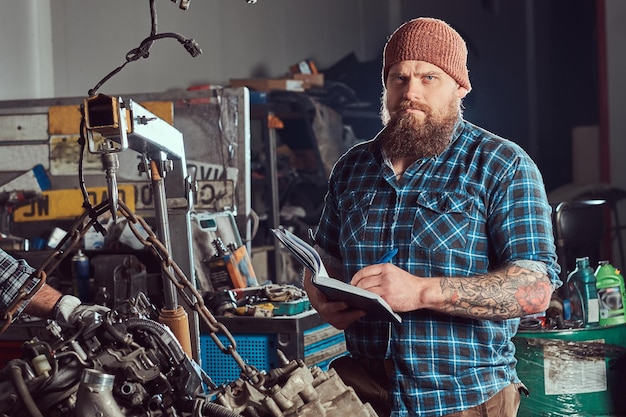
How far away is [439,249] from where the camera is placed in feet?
6.16

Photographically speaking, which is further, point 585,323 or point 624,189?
point 624,189

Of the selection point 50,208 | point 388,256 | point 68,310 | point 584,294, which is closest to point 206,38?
point 50,208

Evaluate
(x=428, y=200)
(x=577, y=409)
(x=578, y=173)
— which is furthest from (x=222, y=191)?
(x=578, y=173)

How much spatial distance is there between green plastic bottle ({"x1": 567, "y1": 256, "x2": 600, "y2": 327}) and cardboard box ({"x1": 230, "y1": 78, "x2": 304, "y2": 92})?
320cm

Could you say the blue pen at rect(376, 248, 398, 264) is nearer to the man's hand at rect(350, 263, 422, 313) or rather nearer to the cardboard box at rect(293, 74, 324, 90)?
the man's hand at rect(350, 263, 422, 313)

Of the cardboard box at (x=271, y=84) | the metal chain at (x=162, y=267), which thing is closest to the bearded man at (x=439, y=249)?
the metal chain at (x=162, y=267)

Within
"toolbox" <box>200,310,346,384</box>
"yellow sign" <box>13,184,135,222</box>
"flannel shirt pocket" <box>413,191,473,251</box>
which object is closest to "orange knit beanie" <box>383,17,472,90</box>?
"flannel shirt pocket" <box>413,191,473,251</box>

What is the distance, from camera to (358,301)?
1.73 meters

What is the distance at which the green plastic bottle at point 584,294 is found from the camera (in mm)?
3539

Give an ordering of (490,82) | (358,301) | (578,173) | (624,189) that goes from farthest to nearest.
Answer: (490,82) < (578,173) < (624,189) < (358,301)

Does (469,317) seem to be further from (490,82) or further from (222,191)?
(490,82)

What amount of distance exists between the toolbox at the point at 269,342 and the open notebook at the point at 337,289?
1218 millimetres

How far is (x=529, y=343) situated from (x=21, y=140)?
2.57m

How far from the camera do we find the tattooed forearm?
178 centimetres
